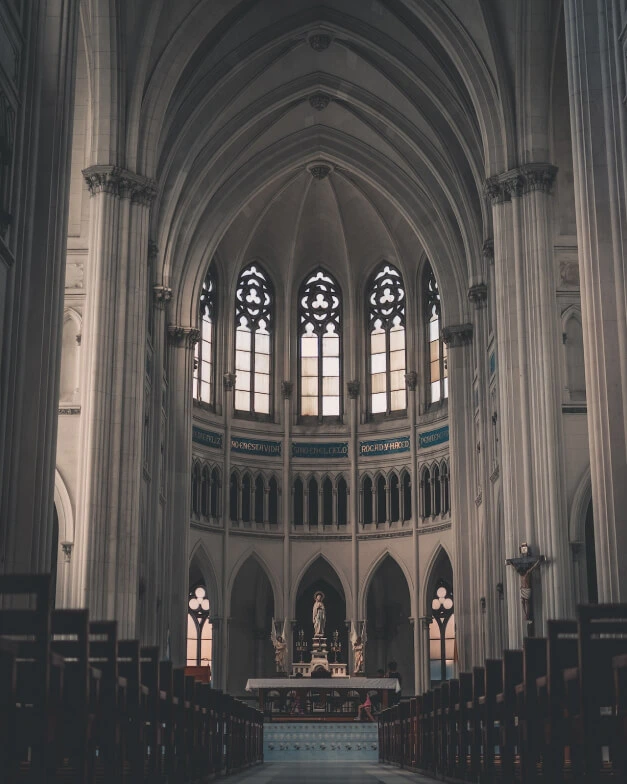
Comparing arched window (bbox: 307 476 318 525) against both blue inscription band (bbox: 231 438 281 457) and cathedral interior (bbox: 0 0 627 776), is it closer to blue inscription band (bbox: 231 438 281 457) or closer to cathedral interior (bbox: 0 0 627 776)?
cathedral interior (bbox: 0 0 627 776)

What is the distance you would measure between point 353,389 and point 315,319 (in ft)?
9.43

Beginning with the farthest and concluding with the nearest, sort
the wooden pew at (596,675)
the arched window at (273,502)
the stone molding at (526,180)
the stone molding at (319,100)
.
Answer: the arched window at (273,502) < the stone molding at (319,100) < the stone molding at (526,180) < the wooden pew at (596,675)

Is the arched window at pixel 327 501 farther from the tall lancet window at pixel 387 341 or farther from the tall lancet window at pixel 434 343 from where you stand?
the tall lancet window at pixel 434 343

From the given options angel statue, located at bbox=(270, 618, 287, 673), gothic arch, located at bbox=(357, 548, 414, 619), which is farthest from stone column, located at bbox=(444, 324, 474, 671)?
angel statue, located at bbox=(270, 618, 287, 673)

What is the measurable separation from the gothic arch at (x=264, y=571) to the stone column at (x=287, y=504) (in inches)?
7.8

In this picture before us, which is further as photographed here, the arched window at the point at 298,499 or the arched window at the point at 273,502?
the arched window at the point at 298,499

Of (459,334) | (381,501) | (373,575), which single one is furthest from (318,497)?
(459,334)

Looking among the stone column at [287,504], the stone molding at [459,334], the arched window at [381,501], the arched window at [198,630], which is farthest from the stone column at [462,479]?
the arched window at [198,630]

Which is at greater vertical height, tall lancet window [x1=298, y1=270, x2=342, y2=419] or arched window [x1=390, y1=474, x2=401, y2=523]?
tall lancet window [x1=298, y1=270, x2=342, y2=419]

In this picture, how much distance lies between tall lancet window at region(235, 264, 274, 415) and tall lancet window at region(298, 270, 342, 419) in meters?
1.18

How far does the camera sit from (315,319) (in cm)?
3953

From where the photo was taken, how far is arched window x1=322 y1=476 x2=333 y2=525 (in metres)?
37.7

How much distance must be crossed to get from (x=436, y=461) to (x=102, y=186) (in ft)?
52.1

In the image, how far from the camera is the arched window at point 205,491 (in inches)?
1412
